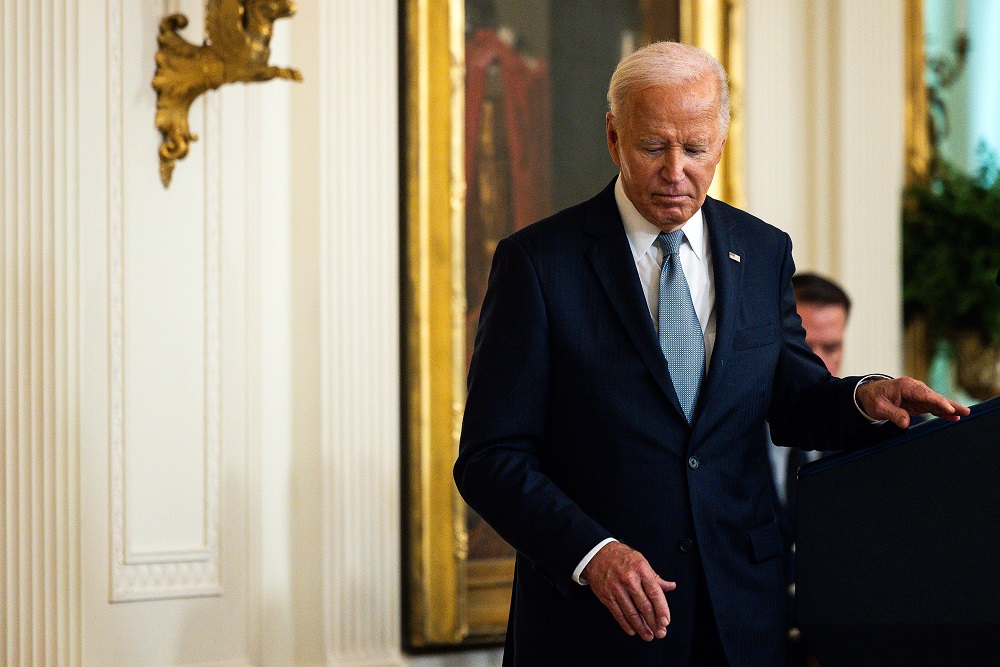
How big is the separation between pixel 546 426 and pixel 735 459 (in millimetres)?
323

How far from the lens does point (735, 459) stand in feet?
6.47

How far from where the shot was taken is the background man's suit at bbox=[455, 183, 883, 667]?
1.91m

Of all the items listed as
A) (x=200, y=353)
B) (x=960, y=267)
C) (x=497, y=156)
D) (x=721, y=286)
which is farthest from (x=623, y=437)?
(x=960, y=267)

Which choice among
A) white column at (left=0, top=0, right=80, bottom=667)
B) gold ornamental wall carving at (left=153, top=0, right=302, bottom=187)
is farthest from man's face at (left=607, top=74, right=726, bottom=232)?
white column at (left=0, top=0, right=80, bottom=667)

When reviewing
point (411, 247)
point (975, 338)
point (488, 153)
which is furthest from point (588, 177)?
point (975, 338)

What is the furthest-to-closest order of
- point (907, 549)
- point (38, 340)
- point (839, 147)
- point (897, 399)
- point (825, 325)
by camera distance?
point (839, 147) → point (825, 325) → point (38, 340) → point (897, 399) → point (907, 549)

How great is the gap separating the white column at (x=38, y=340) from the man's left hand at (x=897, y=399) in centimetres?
218

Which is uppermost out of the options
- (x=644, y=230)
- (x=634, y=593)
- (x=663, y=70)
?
(x=663, y=70)

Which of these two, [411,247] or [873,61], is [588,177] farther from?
[873,61]

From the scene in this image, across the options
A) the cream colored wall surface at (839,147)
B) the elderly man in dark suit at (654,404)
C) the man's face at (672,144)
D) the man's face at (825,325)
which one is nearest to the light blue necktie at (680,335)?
the elderly man in dark suit at (654,404)

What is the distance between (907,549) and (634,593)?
37 cm

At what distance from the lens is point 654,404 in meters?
1.94

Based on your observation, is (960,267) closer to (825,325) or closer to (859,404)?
(825,325)

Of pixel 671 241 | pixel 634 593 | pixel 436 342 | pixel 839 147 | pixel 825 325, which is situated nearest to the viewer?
pixel 634 593
